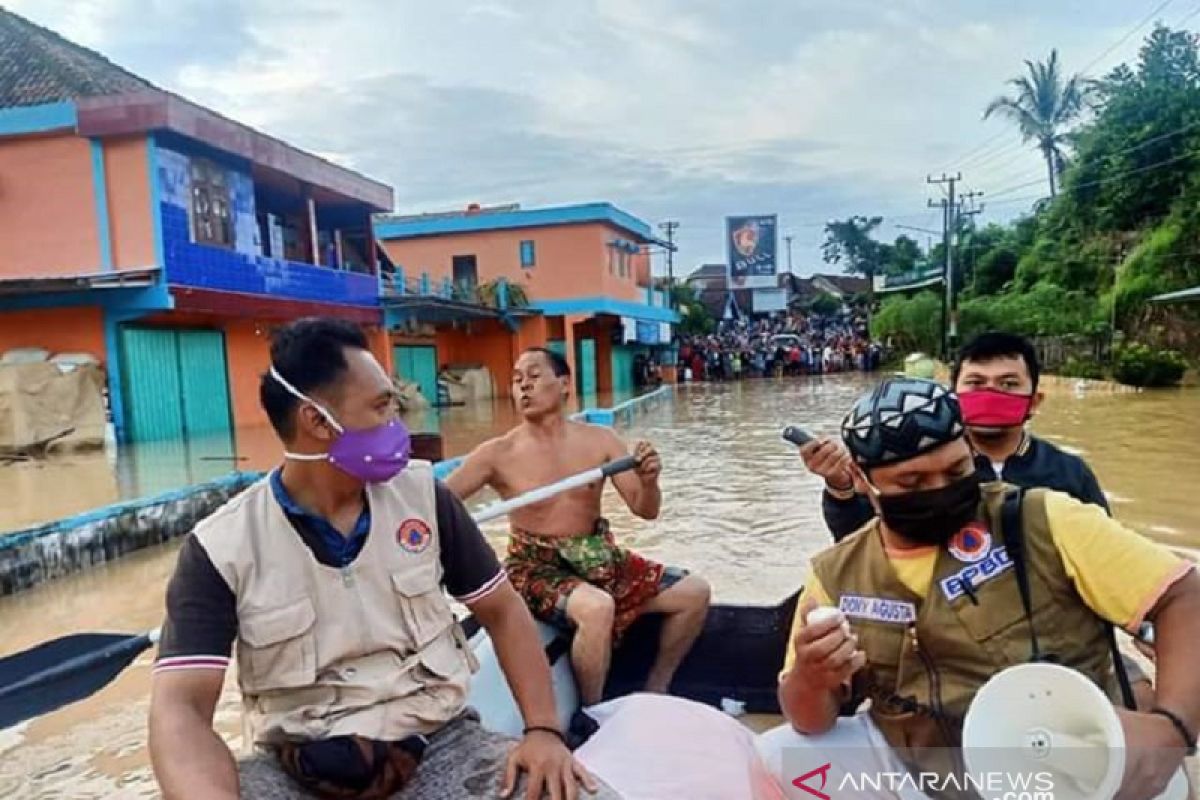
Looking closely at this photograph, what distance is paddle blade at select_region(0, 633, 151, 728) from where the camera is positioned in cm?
255

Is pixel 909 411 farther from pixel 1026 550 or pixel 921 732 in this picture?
pixel 921 732

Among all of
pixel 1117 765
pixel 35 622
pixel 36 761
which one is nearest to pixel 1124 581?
pixel 1117 765

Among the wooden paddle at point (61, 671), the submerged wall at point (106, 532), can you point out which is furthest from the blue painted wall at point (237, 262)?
the wooden paddle at point (61, 671)

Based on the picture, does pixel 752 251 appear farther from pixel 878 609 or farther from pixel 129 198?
pixel 878 609

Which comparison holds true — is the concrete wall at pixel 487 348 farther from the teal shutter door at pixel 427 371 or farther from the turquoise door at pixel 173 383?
the turquoise door at pixel 173 383

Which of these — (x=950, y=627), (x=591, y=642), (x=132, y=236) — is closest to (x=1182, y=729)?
(x=950, y=627)

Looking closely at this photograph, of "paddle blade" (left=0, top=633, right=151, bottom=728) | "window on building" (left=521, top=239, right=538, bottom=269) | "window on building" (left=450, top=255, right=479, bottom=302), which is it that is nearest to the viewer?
"paddle blade" (left=0, top=633, right=151, bottom=728)

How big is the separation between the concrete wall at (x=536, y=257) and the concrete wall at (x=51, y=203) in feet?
43.9

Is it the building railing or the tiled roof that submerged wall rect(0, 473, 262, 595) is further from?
the building railing

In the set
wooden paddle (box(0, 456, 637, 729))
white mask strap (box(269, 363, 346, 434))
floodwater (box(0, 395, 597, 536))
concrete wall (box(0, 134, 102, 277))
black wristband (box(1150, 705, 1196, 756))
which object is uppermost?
concrete wall (box(0, 134, 102, 277))

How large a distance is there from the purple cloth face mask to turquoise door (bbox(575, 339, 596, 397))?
25824 mm

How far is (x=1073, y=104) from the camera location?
141 feet

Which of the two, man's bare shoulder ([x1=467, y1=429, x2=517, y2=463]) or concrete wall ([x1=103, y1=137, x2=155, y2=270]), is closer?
man's bare shoulder ([x1=467, y1=429, x2=517, y2=463])

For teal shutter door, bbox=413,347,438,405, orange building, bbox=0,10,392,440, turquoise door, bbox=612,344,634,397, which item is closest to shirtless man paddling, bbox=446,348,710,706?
orange building, bbox=0,10,392,440
